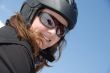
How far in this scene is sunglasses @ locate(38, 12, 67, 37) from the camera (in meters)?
2.88

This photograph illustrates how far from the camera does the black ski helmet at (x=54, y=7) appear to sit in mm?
3219

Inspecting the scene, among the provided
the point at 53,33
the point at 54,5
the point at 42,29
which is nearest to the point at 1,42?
the point at 42,29

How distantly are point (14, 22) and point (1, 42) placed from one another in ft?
2.18

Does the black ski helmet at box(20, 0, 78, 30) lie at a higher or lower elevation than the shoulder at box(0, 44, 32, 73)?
lower

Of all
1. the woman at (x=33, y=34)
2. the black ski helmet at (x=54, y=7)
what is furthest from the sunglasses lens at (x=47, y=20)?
the black ski helmet at (x=54, y=7)

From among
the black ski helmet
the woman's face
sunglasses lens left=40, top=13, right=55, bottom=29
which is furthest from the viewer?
the black ski helmet

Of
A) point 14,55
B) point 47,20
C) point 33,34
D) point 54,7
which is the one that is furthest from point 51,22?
point 14,55

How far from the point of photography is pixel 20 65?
1.87 meters

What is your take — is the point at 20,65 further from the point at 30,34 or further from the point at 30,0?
the point at 30,0

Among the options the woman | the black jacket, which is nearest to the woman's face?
the woman

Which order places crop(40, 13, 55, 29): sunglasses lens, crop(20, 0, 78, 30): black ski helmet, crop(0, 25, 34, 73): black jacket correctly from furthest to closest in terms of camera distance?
1. crop(20, 0, 78, 30): black ski helmet
2. crop(40, 13, 55, 29): sunglasses lens
3. crop(0, 25, 34, 73): black jacket

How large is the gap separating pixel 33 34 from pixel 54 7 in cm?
92

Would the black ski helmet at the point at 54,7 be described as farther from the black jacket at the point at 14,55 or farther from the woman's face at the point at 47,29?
the black jacket at the point at 14,55

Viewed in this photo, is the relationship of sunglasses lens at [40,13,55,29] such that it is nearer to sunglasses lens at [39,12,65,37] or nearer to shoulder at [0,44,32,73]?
sunglasses lens at [39,12,65,37]
